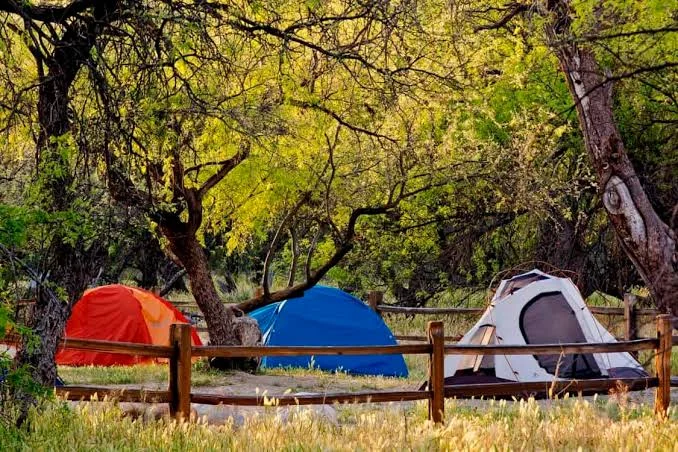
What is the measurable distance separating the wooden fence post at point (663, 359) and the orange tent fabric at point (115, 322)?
10248mm

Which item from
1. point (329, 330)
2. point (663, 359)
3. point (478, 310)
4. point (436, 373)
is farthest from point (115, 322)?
point (663, 359)

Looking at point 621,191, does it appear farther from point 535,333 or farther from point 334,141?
point 334,141

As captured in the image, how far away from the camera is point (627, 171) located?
45.0 ft

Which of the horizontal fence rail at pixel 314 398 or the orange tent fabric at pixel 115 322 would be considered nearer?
the horizontal fence rail at pixel 314 398

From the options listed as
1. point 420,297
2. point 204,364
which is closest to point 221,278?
point 420,297

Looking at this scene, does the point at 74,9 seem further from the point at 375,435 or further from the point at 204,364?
the point at 204,364

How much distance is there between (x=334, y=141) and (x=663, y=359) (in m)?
6.28

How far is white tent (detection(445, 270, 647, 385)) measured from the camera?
1372cm

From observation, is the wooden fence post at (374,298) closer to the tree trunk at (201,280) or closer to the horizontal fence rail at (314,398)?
the tree trunk at (201,280)

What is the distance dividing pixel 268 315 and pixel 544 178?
20.8 feet

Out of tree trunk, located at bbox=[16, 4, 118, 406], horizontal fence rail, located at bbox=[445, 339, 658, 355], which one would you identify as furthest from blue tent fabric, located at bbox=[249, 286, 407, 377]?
tree trunk, located at bbox=[16, 4, 118, 406]

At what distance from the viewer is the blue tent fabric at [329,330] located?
18.1 metres

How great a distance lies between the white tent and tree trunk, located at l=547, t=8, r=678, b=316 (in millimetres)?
1072

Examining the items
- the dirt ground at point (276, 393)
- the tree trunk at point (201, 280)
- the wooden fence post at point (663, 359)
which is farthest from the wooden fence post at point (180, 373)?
the tree trunk at point (201, 280)
